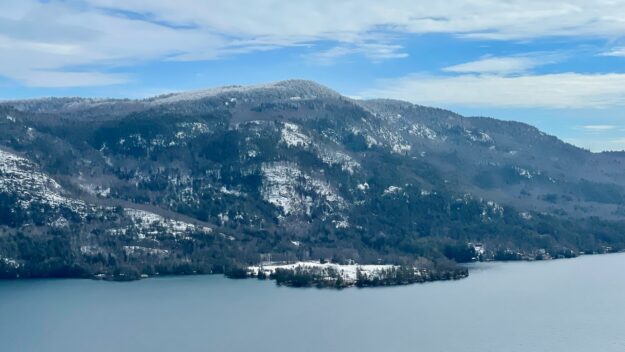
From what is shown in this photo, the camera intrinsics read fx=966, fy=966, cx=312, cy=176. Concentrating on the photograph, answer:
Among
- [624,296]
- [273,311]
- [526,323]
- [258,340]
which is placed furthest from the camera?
[624,296]

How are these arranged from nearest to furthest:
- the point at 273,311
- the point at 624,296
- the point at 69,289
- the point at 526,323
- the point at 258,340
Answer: the point at 258,340 → the point at 526,323 → the point at 273,311 → the point at 624,296 → the point at 69,289

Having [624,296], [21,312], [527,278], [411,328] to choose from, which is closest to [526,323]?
[411,328]

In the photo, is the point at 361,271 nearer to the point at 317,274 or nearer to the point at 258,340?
the point at 317,274

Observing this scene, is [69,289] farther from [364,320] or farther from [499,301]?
[499,301]

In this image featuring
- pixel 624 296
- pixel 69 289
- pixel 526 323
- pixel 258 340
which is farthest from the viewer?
pixel 69 289

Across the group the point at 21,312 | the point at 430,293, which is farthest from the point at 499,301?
the point at 21,312

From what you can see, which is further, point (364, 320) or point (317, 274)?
point (317, 274)
